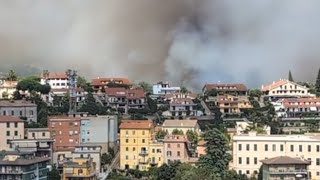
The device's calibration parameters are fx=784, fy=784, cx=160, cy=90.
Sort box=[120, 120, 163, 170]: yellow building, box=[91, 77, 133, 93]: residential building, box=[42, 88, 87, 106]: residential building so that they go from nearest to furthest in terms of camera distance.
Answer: box=[120, 120, 163, 170]: yellow building
box=[42, 88, 87, 106]: residential building
box=[91, 77, 133, 93]: residential building

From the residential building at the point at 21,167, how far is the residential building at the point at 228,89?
15865 millimetres

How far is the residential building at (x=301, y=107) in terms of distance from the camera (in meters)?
35.4

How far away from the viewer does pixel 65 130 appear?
30969 millimetres

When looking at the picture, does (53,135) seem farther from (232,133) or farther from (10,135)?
(232,133)

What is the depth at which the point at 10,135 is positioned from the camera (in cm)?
2948

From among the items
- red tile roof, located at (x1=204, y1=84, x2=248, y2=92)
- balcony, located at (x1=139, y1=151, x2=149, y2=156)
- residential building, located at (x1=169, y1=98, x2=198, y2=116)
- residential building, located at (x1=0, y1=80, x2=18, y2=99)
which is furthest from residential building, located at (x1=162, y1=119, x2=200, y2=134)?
residential building, located at (x1=0, y1=80, x2=18, y2=99)

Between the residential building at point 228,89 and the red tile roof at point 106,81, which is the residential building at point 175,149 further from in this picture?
the red tile roof at point 106,81

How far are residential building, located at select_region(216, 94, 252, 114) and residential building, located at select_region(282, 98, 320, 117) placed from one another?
6.40ft

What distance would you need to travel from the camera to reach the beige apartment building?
26.9 metres

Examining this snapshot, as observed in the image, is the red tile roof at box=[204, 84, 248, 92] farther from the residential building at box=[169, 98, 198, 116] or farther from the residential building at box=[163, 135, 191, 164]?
the residential building at box=[163, 135, 191, 164]

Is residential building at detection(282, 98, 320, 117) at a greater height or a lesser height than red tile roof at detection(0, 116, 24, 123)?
greater

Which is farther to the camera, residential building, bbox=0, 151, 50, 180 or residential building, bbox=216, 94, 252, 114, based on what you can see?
residential building, bbox=216, 94, 252, 114

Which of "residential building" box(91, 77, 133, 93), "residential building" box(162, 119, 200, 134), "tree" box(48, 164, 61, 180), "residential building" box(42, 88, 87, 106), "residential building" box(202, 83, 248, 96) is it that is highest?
"residential building" box(91, 77, 133, 93)

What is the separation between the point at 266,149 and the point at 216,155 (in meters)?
1.85
